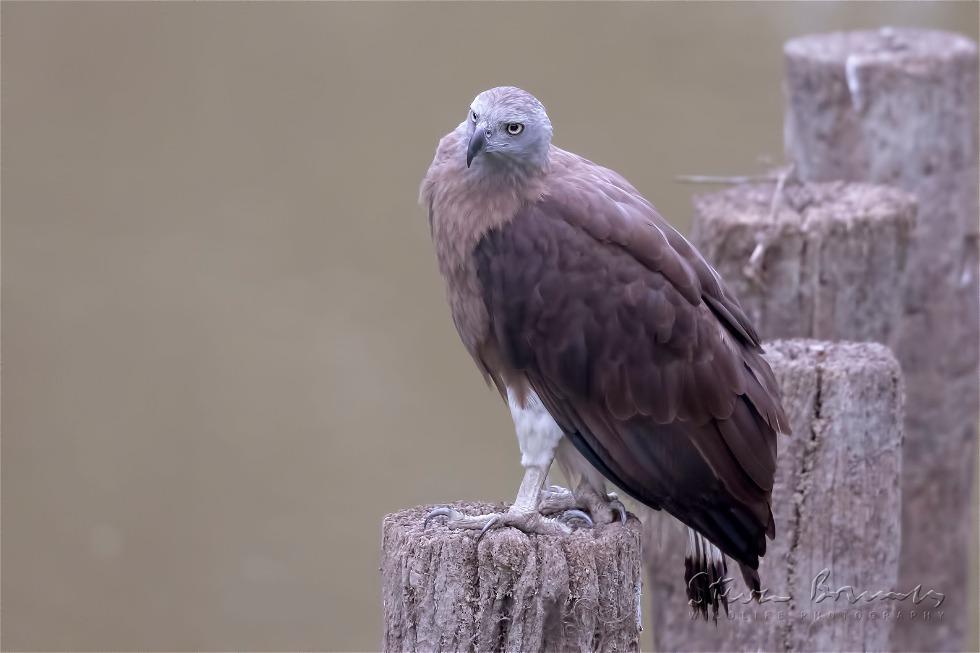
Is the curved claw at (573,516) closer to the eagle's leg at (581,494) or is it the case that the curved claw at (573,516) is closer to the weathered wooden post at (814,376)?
the eagle's leg at (581,494)

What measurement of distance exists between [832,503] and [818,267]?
3.14 feet

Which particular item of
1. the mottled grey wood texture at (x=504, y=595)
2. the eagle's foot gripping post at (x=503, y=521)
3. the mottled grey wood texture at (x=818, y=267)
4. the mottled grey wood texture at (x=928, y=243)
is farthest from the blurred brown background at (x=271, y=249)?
the mottled grey wood texture at (x=504, y=595)

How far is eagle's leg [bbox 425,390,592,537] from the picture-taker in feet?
10.4

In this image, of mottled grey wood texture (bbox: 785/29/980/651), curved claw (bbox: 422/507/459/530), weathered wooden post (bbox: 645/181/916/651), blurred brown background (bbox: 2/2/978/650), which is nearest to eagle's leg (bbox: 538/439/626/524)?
curved claw (bbox: 422/507/459/530)

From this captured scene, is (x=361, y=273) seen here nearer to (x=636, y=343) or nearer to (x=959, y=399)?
(x=959, y=399)

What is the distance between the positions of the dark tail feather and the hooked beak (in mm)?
1183

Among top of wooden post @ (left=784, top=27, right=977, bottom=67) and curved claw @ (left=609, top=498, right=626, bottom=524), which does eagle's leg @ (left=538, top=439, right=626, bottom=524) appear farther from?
top of wooden post @ (left=784, top=27, right=977, bottom=67)

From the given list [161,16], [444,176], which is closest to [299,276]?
[161,16]

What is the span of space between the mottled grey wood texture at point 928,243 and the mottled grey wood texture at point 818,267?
98cm

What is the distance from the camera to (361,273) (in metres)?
8.80

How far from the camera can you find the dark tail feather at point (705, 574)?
3.62 meters

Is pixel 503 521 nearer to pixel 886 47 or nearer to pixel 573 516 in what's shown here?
pixel 573 516

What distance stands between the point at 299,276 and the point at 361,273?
415mm

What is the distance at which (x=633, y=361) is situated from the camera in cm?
348
